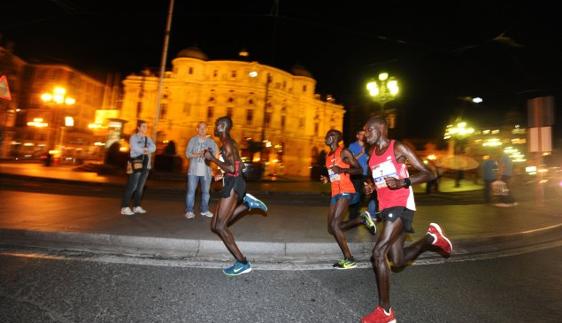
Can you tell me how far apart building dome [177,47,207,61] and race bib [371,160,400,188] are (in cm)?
5970

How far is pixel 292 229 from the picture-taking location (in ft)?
20.0

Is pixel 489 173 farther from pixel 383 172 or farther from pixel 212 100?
pixel 212 100

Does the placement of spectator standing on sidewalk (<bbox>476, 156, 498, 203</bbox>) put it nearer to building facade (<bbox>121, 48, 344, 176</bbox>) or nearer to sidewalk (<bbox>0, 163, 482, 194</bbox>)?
sidewalk (<bbox>0, 163, 482, 194</bbox>)

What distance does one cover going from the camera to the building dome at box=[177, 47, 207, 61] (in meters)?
57.0

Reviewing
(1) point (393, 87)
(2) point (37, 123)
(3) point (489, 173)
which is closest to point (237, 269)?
(1) point (393, 87)

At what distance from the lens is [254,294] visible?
3.37 m

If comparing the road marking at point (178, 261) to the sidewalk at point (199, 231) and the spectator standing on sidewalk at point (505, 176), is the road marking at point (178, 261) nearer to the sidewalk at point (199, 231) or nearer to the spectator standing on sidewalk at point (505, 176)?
the sidewalk at point (199, 231)

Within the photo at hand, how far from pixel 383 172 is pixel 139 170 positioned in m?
5.50

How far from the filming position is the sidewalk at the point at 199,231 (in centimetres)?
490

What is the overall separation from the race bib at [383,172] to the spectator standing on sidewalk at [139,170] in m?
5.40

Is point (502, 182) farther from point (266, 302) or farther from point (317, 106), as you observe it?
point (317, 106)

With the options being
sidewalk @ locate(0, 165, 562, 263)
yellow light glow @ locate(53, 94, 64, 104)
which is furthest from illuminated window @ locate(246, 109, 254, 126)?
sidewalk @ locate(0, 165, 562, 263)

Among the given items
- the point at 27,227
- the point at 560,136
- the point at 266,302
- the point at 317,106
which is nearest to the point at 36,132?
the point at 317,106

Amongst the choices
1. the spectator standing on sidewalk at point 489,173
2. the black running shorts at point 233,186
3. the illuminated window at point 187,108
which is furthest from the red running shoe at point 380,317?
the illuminated window at point 187,108
